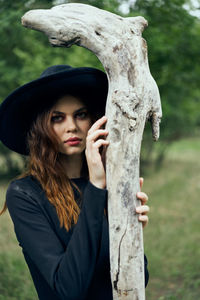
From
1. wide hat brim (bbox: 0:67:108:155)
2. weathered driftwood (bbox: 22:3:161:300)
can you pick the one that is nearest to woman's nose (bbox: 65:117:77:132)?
wide hat brim (bbox: 0:67:108:155)

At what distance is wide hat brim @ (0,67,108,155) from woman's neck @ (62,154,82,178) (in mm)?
289

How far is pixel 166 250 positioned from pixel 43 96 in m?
5.62

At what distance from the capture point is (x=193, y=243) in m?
7.15

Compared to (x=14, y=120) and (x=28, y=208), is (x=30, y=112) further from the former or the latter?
(x=28, y=208)

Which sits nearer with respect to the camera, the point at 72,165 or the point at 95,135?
the point at 95,135

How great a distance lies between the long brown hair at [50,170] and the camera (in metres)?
1.84

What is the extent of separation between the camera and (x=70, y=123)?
1.87 metres

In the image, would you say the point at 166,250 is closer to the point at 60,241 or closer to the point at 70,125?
the point at 60,241

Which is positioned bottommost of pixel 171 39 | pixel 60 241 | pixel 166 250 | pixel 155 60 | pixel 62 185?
pixel 166 250

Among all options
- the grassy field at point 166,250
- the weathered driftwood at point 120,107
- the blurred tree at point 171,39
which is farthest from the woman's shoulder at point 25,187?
the blurred tree at point 171,39

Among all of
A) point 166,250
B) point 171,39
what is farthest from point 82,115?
point 171,39

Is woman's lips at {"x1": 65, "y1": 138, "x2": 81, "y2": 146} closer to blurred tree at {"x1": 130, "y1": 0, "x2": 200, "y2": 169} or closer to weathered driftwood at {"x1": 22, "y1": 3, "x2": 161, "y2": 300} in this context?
weathered driftwood at {"x1": 22, "y1": 3, "x2": 161, "y2": 300}

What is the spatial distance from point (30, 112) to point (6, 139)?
0.22 metres

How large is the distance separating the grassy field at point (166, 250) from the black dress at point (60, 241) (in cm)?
175
